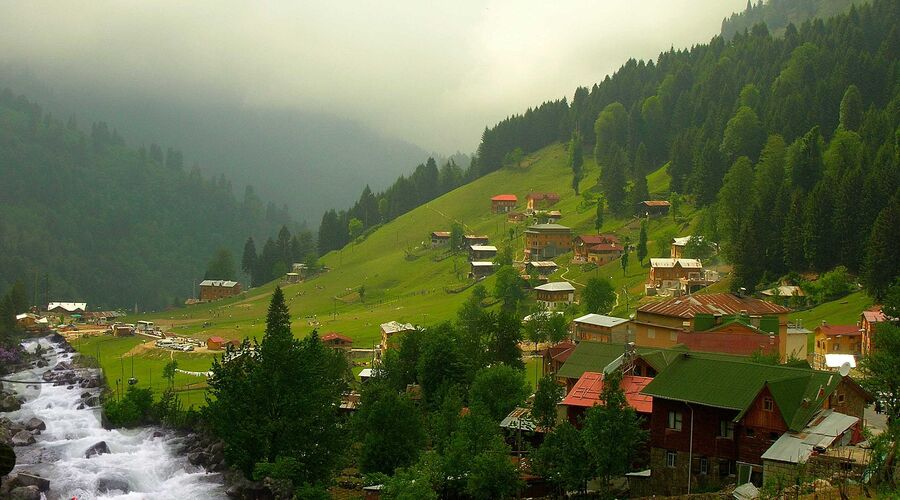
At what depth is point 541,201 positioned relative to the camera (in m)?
181

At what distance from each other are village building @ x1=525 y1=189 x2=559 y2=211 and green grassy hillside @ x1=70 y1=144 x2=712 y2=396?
234cm

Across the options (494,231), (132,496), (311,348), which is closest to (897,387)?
(311,348)

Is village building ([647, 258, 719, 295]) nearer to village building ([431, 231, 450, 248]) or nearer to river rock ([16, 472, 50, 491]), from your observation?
village building ([431, 231, 450, 248])

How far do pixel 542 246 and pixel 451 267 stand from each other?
17.1 meters

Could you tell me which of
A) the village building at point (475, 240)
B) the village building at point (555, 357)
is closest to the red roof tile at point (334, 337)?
the village building at point (555, 357)

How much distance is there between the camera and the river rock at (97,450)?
6397 centimetres

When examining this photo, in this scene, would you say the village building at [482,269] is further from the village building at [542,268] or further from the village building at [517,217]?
the village building at [517,217]

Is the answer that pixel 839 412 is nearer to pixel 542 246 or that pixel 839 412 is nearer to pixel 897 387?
pixel 897 387

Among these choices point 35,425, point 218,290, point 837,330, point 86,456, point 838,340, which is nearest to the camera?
point 86,456

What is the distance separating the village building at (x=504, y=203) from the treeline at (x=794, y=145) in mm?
22133

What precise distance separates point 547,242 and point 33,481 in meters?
102

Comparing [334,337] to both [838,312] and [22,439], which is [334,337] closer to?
[22,439]

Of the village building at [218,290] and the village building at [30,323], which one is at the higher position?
the village building at [218,290]

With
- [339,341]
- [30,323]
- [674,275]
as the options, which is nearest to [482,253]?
[674,275]
